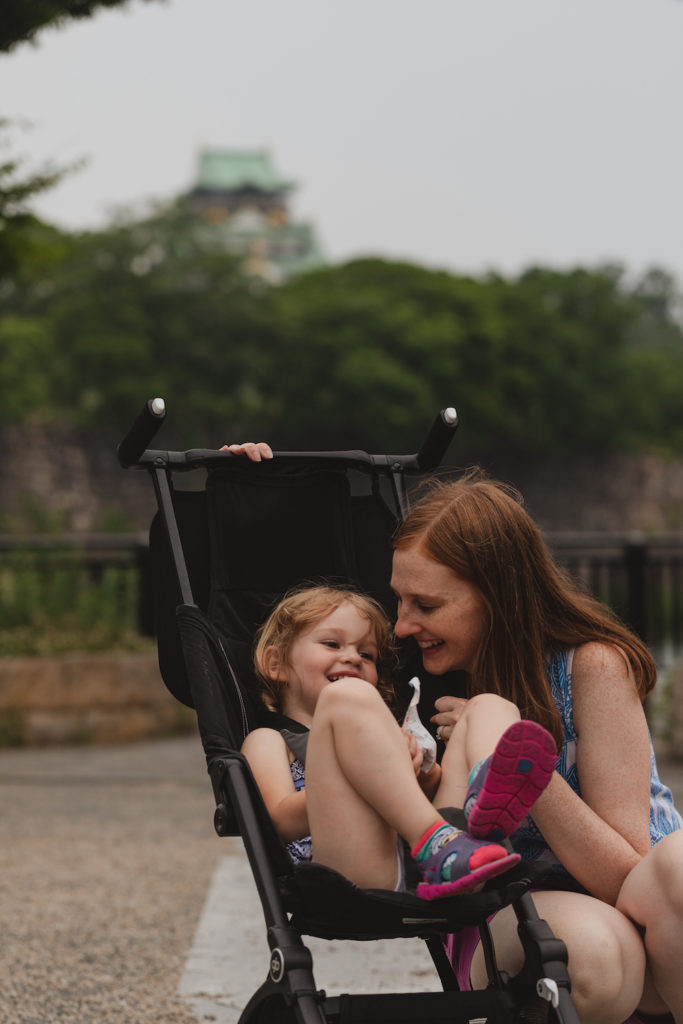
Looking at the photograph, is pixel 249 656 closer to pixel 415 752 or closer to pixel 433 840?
pixel 415 752

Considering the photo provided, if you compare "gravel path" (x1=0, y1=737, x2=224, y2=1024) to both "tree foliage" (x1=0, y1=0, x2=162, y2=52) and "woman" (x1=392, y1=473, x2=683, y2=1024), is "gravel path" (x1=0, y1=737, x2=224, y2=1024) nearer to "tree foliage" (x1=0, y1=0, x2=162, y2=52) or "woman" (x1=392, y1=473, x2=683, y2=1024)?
"woman" (x1=392, y1=473, x2=683, y2=1024)

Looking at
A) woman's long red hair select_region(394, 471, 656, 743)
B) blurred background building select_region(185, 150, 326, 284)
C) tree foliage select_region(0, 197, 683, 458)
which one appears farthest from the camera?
blurred background building select_region(185, 150, 326, 284)

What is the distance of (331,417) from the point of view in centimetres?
4803

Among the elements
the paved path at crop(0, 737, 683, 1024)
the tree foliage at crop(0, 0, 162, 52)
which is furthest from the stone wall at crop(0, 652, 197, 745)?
the tree foliage at crop(0, 0, 162, 52)

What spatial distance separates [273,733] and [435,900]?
567 mm

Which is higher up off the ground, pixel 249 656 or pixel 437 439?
pixel 437 439

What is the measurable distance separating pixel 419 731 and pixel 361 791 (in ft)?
0.95

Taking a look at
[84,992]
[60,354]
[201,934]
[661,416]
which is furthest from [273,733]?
[661,416]

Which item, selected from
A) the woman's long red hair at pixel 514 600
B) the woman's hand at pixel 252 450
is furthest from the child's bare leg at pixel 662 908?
the woman's hand at pixel 252 450

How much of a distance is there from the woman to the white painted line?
1.04 m

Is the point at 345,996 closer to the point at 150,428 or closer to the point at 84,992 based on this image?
the point at 150,428

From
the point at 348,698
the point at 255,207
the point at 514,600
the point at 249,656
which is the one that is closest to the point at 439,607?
the point at 514,600

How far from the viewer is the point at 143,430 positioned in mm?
2873

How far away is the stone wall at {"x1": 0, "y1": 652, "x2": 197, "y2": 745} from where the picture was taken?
8.24 meters
